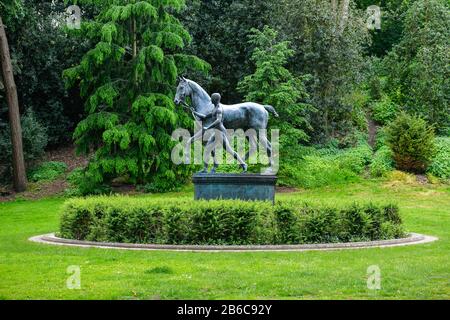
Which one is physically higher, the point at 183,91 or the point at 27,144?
the point at 183,91

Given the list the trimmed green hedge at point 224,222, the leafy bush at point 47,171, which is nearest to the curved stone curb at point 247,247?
the trimmed green hedge at point 224,222

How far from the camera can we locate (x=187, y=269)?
12.1 m

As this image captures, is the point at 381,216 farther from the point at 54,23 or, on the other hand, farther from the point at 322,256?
the point at 54,23

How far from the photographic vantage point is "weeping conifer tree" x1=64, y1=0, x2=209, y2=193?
2830 centimetres

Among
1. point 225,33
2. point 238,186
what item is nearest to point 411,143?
point 225,33

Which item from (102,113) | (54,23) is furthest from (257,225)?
(54,23)

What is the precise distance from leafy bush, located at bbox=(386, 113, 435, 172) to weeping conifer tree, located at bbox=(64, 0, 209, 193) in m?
8.21

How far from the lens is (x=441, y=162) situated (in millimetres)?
28953

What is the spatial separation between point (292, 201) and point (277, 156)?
11002 mm

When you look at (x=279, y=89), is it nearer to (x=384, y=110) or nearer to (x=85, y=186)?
Result: (x=384, y=110)

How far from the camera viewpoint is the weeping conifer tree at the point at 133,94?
28297mm

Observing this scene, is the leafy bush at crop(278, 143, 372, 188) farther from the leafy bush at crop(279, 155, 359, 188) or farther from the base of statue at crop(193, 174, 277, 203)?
the base of statue at crop(193, 174, 277, 203)

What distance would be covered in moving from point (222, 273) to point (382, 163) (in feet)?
61.7

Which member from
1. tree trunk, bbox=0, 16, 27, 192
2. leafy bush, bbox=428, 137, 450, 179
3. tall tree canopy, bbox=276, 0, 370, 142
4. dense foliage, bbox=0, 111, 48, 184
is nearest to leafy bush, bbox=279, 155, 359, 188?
leafy bush, bbox=428, 137, 450, 179
